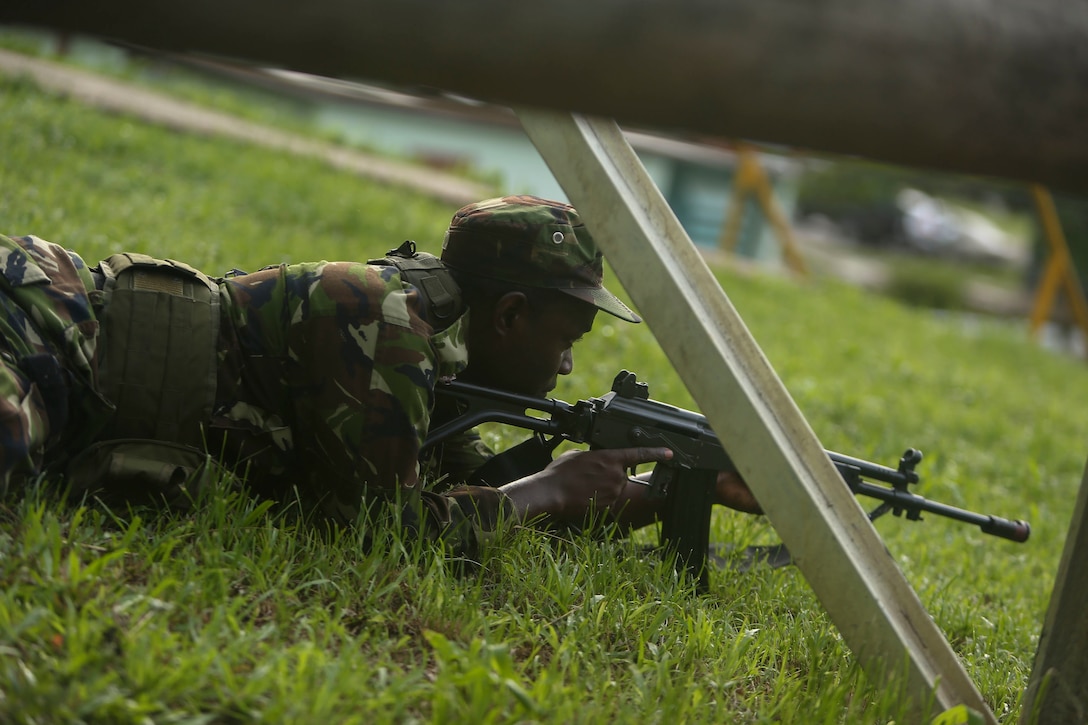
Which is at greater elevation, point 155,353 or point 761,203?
point 761,203

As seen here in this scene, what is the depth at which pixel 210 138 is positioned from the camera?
10016 mm

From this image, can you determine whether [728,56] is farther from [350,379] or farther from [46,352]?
[46,352]

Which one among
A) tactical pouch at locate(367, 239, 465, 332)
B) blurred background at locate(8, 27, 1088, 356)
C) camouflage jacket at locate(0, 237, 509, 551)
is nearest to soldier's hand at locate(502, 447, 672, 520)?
camouflage jacket at locate(0, 237, 509, 551)

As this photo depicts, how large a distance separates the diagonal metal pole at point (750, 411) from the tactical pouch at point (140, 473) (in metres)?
1.18

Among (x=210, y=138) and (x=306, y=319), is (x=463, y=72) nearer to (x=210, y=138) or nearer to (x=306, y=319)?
(x=306, y=319)

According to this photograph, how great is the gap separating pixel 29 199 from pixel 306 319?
4096mm

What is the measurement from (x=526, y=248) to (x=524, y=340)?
274mm

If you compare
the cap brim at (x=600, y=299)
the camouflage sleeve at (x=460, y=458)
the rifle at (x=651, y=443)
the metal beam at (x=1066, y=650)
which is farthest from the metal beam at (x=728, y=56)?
the camouflage sleeve at (x=460, y=458)

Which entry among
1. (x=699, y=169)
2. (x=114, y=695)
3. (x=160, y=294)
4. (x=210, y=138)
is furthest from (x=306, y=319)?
(x=699, y=169)

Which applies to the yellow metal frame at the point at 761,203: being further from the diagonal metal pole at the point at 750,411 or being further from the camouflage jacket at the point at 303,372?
the diagonal metal pole at the point at 750,411

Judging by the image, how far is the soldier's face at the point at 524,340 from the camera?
10.4ft

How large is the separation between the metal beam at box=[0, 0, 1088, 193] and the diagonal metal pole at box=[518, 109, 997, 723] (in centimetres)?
83

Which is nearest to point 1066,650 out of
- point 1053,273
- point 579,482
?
point 579,482

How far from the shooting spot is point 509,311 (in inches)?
124
